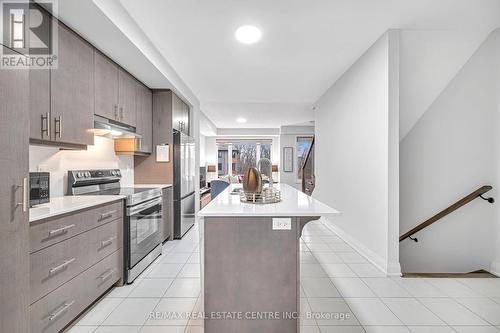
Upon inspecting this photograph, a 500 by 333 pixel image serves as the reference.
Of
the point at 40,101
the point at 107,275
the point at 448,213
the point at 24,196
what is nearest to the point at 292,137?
the point at 448,213

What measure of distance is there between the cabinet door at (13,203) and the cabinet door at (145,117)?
83.6 inches

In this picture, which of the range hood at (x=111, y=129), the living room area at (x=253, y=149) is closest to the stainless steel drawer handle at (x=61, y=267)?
the range hood at (x=111, y=129)

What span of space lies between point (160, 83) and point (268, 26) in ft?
6.07

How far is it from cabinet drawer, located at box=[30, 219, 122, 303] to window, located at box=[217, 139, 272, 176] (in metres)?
8.17

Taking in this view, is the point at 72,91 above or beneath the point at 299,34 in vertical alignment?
beneath

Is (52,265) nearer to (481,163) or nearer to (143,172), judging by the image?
(143,172)

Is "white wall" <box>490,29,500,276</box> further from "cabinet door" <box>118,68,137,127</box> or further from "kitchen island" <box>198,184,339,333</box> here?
"cabinet door" <box>118,68,137,127</box>

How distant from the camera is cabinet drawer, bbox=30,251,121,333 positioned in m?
1.57

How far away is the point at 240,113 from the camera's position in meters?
6.91

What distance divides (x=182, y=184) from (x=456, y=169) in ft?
12.5

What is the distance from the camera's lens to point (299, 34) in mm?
2740

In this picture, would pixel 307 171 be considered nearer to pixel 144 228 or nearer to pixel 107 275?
pixel 144 228

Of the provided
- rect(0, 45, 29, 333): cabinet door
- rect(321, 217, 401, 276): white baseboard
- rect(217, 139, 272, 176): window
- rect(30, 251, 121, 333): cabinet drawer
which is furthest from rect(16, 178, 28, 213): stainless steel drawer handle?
rect(217, 139, 272, 176): window

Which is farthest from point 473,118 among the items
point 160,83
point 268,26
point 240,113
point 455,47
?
point 240,113
